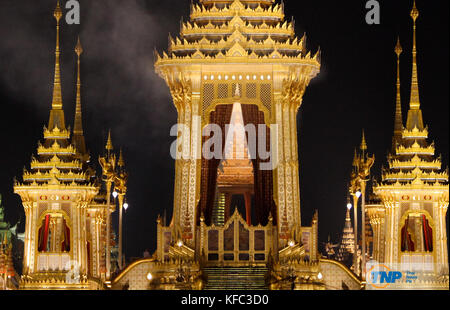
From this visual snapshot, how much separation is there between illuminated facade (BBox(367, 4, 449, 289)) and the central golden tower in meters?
2.94

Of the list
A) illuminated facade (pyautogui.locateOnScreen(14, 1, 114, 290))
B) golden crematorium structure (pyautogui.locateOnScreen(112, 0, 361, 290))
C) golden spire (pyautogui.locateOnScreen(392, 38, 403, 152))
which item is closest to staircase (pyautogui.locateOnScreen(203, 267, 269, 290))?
golden crematorium structure (pyautogui.locateOnScreen(112, 0, 361, 290))

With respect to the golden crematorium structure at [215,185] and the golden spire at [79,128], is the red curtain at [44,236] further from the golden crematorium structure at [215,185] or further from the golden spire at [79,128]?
the golden spire at [79,128]

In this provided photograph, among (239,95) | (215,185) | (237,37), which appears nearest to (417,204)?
(215,185)

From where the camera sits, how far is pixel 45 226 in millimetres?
60562

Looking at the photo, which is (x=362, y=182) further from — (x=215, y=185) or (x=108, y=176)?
(x=108, y=176)

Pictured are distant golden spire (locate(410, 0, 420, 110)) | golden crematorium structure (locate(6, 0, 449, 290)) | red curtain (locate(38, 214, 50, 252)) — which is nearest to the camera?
golden crematorium structure (locate(6, 0, 449, 290))

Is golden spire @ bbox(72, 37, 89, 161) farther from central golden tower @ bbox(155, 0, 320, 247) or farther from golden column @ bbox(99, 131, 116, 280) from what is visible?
central golden tower @ bbox(155, 0, 320, 247)

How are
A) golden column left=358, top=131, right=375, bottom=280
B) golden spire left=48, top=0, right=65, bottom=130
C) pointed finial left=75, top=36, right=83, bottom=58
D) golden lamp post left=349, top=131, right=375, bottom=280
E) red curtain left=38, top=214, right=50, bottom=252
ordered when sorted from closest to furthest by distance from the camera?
1. red curtain left=38, top=214, right=50, bottom=252
2. golden column left=358, top=131, right=375, bottom=280
3. golden lamp post left=349, top=131, right=375, bottom=280
4. golden spire left=48, top=0, right=65, bottom=130
5. pointed finial left=75, top=36, right=83, bottom=58

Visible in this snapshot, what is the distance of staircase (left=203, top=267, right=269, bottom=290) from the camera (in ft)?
196

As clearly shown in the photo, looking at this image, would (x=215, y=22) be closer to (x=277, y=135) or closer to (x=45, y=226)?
(x=277, y=135)

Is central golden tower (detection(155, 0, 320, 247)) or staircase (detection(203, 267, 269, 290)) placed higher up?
central golden tower (detection(155, 0, 320, 247))

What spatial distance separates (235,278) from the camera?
198 feet


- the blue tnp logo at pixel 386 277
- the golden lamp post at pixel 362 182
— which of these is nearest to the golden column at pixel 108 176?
the golden lamp post at pixel 362 182

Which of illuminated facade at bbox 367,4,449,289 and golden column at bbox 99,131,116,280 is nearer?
illuminated facade at bbox 367,4,449,289
